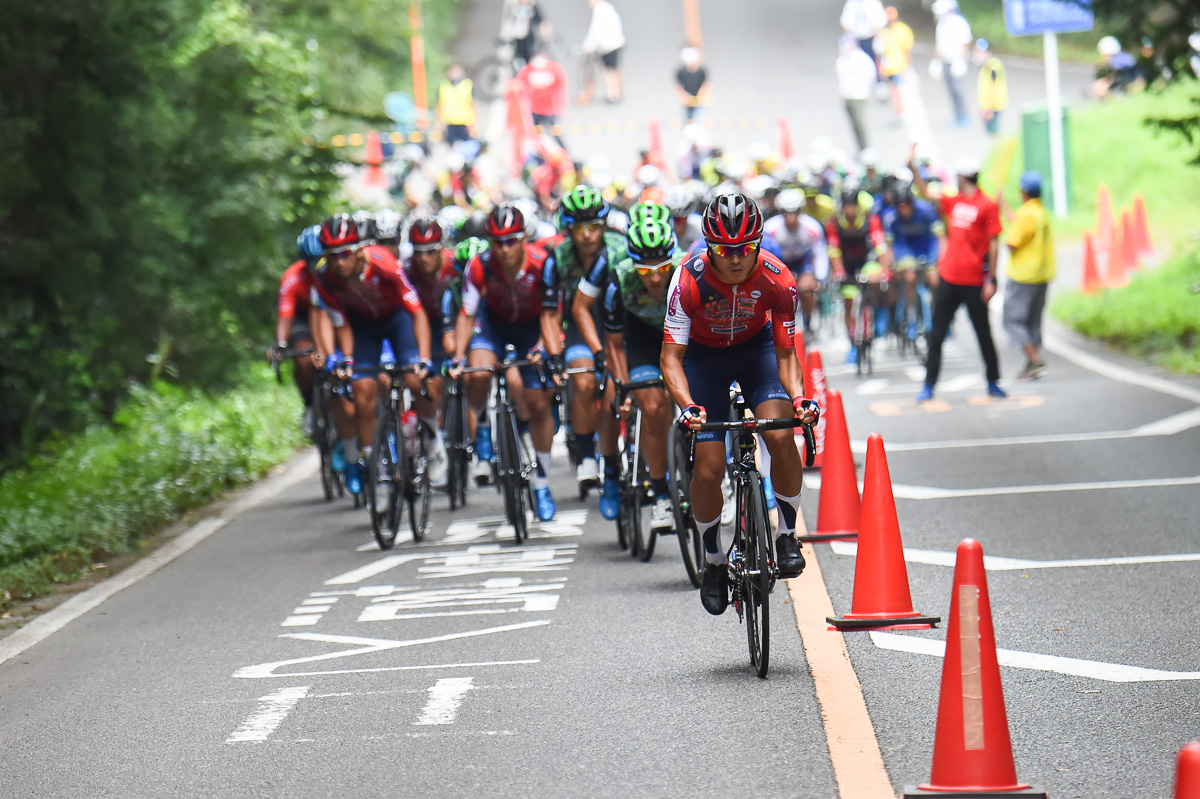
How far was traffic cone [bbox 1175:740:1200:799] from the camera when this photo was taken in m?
3.47

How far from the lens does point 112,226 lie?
15.8 meters

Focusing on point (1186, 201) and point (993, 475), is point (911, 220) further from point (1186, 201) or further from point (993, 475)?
point (1186, 201)

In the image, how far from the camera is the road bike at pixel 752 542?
6734mm

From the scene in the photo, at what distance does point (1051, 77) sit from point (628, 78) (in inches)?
739

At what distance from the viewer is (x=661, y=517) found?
944 cm

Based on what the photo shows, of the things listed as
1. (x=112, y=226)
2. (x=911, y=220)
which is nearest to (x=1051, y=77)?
(x=911, y=220)

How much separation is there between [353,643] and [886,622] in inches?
99.7

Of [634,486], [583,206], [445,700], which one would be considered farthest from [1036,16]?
[445,700]

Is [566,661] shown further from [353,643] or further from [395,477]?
[395,477]

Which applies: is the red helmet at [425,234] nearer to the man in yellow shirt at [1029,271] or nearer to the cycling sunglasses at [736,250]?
the cycling sunglasses at [736,250]

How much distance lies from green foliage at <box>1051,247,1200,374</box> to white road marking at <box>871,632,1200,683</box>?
37.3ft

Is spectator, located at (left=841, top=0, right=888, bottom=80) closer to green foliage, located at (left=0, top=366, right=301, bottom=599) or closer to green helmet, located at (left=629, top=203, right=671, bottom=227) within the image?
green foliage, located at (left=0, top=366, right=301, bottom=599)

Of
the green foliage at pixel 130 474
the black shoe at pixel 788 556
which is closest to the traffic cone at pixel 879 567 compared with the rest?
the black shoe at pixel 788 556

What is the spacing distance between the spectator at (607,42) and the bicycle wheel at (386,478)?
31109 mm
